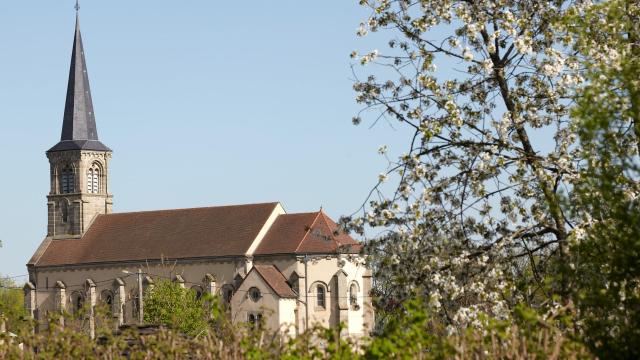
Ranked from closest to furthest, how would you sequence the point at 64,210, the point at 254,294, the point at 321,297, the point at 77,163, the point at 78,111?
the point at 254,294
the point at 321,297
the point at 64,210
the point at 77,163
the point at 78,111

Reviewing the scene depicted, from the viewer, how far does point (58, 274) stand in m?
85.2

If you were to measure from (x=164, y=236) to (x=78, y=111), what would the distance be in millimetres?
14978

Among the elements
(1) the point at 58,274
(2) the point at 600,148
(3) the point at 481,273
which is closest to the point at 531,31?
(3) the point at 481,273

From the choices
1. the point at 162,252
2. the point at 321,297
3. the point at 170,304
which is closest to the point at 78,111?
the point at 162,252

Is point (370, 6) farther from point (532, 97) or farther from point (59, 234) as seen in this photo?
point (59, 234)

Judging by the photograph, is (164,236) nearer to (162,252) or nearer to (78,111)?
(162,252)

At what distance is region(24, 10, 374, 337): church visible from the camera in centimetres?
7300

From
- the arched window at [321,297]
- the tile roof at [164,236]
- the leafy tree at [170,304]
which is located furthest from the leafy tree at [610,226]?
the tile roof at [164,236]

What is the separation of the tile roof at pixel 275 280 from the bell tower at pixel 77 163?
21371mm

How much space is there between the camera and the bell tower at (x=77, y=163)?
89.8 meters

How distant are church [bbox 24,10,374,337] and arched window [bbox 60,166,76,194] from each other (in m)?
0.08

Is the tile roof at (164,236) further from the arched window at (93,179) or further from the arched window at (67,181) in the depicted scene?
the arched window at (67,181)

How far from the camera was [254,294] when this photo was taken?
2800 inches

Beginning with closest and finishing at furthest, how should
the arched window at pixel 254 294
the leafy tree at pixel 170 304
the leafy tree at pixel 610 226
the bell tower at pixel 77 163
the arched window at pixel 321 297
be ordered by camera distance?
1. the leafy tree at pixel 610 226
2. the leafy tree at pixel 170 304
3. the arched window at pixel 254 294
4. the arched window at pixel 321 297
5. the bell tower at pixel 77 163
